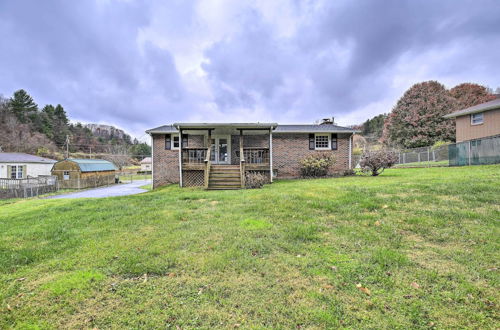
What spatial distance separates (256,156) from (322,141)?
5139 millimetres

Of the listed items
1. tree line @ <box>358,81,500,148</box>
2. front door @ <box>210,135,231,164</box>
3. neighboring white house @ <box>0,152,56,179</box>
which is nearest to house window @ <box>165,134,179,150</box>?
front door @ <box>210,135,231,164</box>

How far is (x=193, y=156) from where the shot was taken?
13.1 m

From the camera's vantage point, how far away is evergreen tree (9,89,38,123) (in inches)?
1850

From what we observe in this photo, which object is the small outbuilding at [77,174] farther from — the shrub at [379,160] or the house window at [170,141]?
the shrub at [379,160]

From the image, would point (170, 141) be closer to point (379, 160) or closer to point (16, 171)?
point (379, 160)

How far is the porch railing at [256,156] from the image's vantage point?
503 inches

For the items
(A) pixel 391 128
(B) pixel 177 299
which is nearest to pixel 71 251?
(B) pixel 177 299

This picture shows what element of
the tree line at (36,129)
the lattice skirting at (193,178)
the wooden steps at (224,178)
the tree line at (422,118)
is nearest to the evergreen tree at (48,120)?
the tree line at (36,129)

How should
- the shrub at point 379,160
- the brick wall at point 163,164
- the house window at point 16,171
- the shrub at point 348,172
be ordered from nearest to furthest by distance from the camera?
the shrub at point 379,160 < the shrub at point 348,172 < the brick wall at point 163,164 < the house window at point 16,171

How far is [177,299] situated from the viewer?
7.94 ft

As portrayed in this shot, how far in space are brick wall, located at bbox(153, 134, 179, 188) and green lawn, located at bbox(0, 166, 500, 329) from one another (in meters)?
8.82

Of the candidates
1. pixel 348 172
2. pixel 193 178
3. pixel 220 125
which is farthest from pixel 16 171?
pixel 348 172

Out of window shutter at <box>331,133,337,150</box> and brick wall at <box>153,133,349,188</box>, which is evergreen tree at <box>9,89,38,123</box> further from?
window shutter at <box>331,133,337,150</box>

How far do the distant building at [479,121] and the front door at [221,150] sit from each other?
18.9 metres
